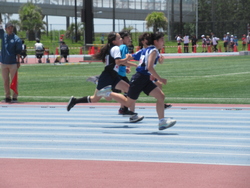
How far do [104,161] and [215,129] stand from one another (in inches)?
137

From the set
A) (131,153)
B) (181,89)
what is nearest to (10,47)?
(181,89)

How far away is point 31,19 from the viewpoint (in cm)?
8012

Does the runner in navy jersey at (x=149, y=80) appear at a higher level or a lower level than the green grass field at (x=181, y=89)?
higher

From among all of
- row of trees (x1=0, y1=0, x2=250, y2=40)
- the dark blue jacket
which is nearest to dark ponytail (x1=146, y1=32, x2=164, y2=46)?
the dark blue jacket

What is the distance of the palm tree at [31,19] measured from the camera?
74625 mm

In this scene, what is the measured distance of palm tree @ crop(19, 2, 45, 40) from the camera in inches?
2938

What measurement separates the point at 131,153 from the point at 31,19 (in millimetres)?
73687

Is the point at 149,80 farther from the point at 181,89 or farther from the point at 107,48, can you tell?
the point at 181,89

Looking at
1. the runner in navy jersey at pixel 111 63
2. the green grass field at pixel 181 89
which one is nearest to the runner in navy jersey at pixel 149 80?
the runner in navy jersey at pixel 111 63

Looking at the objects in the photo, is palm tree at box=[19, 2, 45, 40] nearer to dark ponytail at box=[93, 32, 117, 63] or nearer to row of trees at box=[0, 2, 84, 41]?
row of trees at box=[0, 2, 84, 41]

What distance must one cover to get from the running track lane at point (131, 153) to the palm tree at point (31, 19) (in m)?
62.2

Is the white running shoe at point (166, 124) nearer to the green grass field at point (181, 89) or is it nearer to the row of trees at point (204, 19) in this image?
the green grass field at point (181, 89)

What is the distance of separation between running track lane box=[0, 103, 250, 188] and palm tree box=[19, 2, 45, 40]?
62229 millimetres

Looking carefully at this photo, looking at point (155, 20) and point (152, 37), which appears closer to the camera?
point (152, 37)
